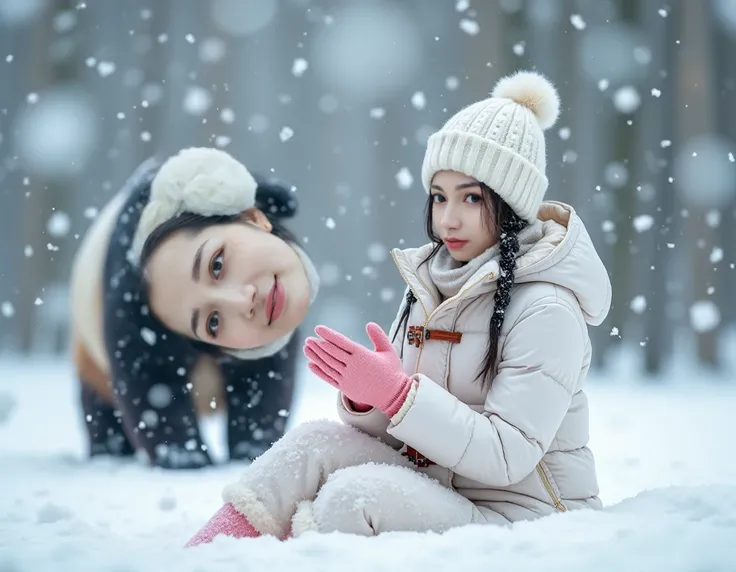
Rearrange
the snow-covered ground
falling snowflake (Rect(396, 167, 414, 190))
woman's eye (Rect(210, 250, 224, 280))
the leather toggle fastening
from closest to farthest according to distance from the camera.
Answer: the snow-covered ground
the leather toggle fastening
woman's eye (Rect(210, 250, 224, 280))
falling snowflake (Rect(396, 167, 414, 190))

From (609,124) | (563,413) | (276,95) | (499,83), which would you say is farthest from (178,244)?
(609,124)

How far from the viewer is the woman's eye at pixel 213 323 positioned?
175cm

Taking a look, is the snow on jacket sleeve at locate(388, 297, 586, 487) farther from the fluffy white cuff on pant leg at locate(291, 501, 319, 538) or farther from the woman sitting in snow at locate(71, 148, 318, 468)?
the woman sitting in snow at locate(71, 148, 318, 468)

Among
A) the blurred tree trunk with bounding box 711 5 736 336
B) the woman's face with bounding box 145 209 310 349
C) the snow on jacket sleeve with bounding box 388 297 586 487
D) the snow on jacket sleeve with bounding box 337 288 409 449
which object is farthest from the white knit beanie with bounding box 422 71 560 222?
the blurred tree trunk with bounding box 711 5 736 336

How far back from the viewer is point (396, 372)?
987 millimetres

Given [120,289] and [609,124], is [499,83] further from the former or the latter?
[609,124]

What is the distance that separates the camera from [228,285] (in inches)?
67.8

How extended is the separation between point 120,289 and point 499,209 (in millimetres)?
1056

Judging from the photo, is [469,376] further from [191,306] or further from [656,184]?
[656,184]

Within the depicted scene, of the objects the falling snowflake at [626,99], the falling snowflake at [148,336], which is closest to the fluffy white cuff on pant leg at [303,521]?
the falling snowflake at [148,336]

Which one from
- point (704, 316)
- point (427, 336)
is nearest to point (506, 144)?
point (427, 336)

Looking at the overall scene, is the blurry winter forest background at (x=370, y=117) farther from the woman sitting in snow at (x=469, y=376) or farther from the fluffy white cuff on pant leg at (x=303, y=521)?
the fluffy white cuff on pant leg at (x=303, y=521)

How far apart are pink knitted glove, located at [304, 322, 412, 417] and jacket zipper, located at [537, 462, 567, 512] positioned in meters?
0.22

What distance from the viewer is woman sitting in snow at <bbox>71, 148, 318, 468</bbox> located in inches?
68.5
